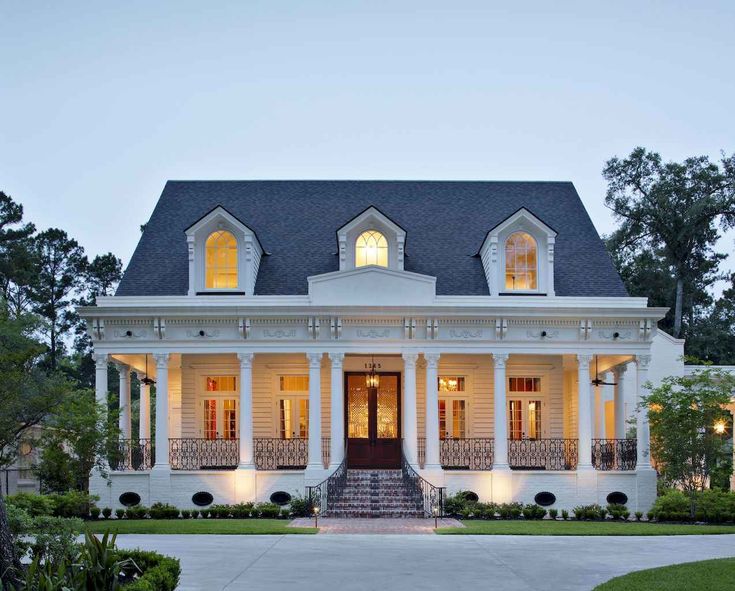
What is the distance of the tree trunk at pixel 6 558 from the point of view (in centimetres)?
1189

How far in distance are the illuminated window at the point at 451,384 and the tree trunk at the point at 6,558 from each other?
22.8 meters

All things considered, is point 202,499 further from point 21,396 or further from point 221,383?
point 21,396

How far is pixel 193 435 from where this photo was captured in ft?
110

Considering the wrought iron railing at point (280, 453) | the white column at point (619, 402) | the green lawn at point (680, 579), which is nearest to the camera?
the green lawn at point (680, 579)

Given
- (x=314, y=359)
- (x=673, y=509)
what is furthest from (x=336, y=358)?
(x=673, y=509)

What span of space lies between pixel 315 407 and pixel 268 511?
145 inches

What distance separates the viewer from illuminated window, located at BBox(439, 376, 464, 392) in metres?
34.1

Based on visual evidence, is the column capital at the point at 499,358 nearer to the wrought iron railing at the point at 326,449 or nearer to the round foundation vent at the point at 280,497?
the wrought iron railing at the point at 326,449

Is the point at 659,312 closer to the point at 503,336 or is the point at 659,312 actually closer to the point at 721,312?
the point at 503,336

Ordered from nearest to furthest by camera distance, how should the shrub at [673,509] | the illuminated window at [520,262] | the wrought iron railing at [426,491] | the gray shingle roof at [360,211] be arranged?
the wrought iron railing at [426,491] < the shrub at [673,509] < the illuminated window at [520,262] < the gray shingle roof at [360,211]

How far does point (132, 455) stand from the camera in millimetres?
31781

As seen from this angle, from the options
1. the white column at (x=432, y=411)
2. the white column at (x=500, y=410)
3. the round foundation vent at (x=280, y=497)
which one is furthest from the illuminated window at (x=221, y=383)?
the white column at (x=500, y=410)

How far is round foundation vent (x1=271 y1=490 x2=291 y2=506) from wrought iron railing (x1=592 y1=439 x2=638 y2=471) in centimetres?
998

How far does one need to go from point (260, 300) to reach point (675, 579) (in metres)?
18.9
